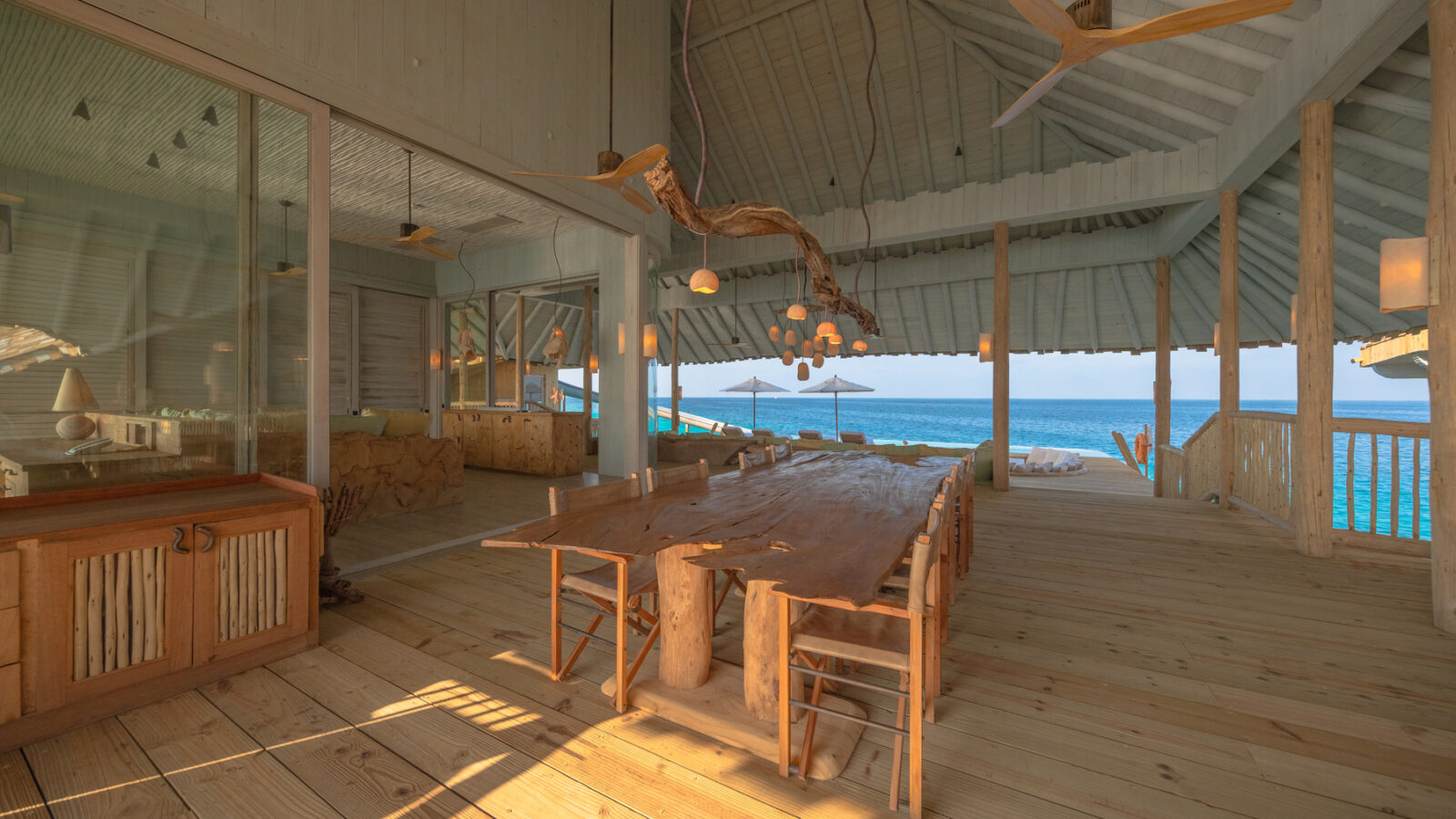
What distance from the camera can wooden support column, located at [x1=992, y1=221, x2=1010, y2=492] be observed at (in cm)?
714

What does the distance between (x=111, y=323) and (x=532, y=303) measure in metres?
12.3

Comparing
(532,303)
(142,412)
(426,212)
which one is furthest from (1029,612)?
(532,303)

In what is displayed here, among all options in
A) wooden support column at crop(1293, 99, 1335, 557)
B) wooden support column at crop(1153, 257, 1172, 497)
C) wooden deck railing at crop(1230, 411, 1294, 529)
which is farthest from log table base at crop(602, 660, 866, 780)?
wooden support column at crop(1153, 257, 1172, 497)

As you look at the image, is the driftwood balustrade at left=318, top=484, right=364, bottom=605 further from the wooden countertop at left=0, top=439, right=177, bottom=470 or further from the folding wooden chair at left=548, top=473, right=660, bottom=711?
the folding wooden chair at left=548, top=473, right=660, bottom=711

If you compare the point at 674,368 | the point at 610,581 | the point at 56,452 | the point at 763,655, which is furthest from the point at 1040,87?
the point at 674,368

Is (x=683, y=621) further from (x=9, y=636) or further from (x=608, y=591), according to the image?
(x=9, y=636)

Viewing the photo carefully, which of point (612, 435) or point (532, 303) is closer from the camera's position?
point (612, 435)

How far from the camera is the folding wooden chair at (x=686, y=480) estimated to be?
9.45 feet

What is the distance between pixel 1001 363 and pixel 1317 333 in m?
3.25

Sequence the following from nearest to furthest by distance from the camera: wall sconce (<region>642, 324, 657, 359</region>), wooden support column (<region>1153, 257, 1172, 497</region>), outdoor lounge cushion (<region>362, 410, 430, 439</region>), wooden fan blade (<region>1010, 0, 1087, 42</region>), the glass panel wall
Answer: wooden fan blade (<region>1010, 0, 1087, 42</region>) → the glass panel wall → outdoor lounge cushion (<region>362, 410, 430, 439</region>) → wall sconce (<region>642, 324, 657, 359</region>) → wooden support column (<region>1153, 257, 1172, 497</region>)

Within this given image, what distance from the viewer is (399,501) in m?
5.59

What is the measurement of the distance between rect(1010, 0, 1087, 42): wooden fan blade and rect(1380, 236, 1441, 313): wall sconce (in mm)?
2366

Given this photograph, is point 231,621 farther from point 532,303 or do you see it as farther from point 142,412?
point 532,303

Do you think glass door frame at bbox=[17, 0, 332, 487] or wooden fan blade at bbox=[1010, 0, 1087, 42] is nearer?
wooden fan blade at bbox=[1010, 0, 1087, 42]
